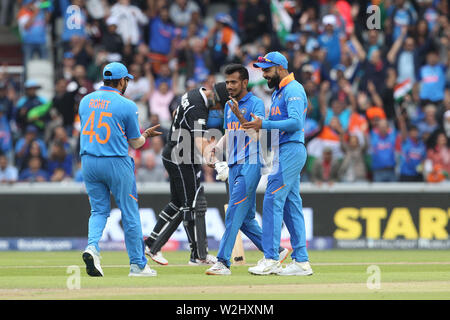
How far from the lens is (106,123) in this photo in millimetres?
10148

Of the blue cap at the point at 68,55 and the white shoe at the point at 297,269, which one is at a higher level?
the blue cap at the point at 68,55

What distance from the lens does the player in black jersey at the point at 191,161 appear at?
1219 centimetres

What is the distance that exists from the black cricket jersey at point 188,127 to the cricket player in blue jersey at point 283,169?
174cm

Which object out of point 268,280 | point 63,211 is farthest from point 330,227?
point 268,280

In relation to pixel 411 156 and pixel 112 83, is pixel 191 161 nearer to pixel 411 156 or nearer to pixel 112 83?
pixel 112 83

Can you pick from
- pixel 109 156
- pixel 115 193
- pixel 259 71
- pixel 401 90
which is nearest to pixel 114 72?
pixel 109 156

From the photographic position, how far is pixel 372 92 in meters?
19.5

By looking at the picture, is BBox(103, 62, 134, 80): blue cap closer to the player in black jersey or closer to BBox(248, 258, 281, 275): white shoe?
the player in black jersey

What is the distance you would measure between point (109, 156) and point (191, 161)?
2.39 m

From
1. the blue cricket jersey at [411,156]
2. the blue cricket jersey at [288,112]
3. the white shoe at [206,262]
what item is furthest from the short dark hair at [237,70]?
the blue cricket jersey at [411,156]

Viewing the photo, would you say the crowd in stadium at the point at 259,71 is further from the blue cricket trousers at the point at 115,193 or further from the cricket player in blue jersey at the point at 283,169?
the blue cricket trousers at the point at 115,193

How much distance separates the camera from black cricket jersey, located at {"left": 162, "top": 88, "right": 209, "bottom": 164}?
12.2 metres

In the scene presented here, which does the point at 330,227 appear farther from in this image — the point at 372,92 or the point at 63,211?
the point at 63,211

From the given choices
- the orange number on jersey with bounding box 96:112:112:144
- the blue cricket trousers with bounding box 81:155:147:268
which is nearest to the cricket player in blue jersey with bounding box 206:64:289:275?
the blue cricket trousers with bounding box 81:155:147:268
